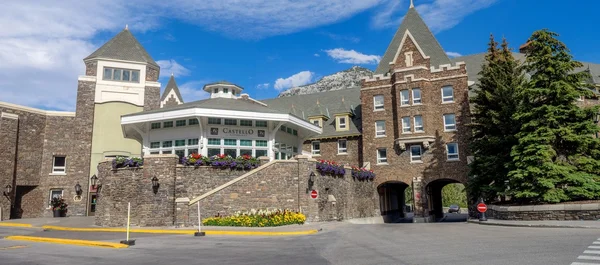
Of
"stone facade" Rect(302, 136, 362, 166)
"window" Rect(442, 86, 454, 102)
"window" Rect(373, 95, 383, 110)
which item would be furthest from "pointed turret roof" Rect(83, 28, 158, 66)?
"window" Rect(442, 86, 454, 102)

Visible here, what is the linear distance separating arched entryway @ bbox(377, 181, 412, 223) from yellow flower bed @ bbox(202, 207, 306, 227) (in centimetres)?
1720

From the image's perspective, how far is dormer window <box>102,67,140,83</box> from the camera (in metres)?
38.0

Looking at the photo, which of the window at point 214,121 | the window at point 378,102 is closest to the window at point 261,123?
the window at point 214,121

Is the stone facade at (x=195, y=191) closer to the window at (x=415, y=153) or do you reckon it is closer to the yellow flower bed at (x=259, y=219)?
the yellow flower bed at (x=259, y=219)

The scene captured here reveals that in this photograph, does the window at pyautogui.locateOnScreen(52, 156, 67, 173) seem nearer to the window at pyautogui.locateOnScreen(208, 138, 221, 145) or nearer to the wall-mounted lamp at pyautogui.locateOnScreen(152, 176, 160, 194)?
the window at pyautogui.locateOnScreen(208, 138, 221, 145)

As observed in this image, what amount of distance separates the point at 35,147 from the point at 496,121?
3588 cm

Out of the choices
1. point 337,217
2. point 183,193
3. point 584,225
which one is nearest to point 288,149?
point 337,217

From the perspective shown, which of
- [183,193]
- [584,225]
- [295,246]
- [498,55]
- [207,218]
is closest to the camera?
[295,246]

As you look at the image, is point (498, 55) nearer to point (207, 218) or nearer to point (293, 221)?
point (293, 221)

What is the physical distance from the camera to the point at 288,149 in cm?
3109

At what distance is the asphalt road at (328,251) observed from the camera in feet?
32.8

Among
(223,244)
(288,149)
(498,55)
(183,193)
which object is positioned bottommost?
(223,244)

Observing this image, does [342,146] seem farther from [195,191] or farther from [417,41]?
[195,191]

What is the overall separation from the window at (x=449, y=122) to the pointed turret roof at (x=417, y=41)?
5304 millimetres
